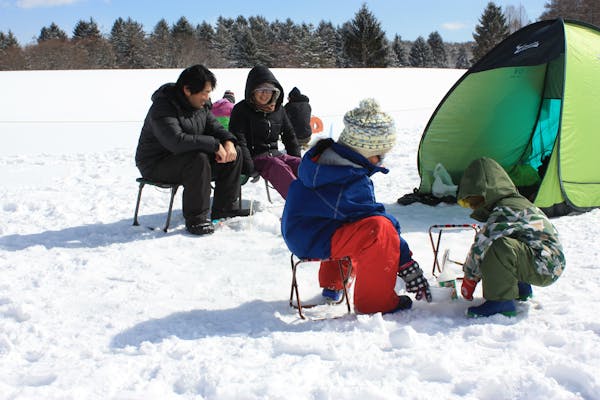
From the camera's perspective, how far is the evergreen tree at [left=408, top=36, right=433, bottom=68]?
173 ft

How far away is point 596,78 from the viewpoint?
430 centimetres

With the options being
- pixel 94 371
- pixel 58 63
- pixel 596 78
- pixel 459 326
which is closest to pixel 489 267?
pixel 459 326

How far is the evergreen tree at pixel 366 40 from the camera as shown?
129 ft

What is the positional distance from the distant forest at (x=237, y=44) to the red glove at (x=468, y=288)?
29.0 metres

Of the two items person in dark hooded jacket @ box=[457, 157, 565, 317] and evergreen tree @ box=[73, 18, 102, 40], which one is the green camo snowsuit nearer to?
person in dark hooded jacket @ box=[457, 157, 565, 317]

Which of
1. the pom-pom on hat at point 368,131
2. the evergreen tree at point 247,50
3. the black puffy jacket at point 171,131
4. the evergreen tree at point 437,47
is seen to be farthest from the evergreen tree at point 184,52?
the pom-pom on hat at point 368,131

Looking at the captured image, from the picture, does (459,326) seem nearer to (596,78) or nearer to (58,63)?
(596,78)

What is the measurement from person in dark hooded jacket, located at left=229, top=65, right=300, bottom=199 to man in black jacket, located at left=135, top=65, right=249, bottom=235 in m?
0.39

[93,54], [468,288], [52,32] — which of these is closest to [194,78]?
[468,288]

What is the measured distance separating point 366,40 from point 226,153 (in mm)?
37713

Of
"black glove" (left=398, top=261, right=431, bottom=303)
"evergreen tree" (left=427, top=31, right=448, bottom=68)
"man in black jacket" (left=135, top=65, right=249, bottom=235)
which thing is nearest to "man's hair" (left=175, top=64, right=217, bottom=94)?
"man in black jacket" (left=135, top=65, right=249, bottom=235)

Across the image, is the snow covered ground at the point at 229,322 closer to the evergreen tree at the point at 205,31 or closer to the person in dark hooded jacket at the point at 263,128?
the person in dark hooded jacket at the point at 263,128

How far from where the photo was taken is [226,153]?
158 inches

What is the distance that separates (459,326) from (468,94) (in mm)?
3194
